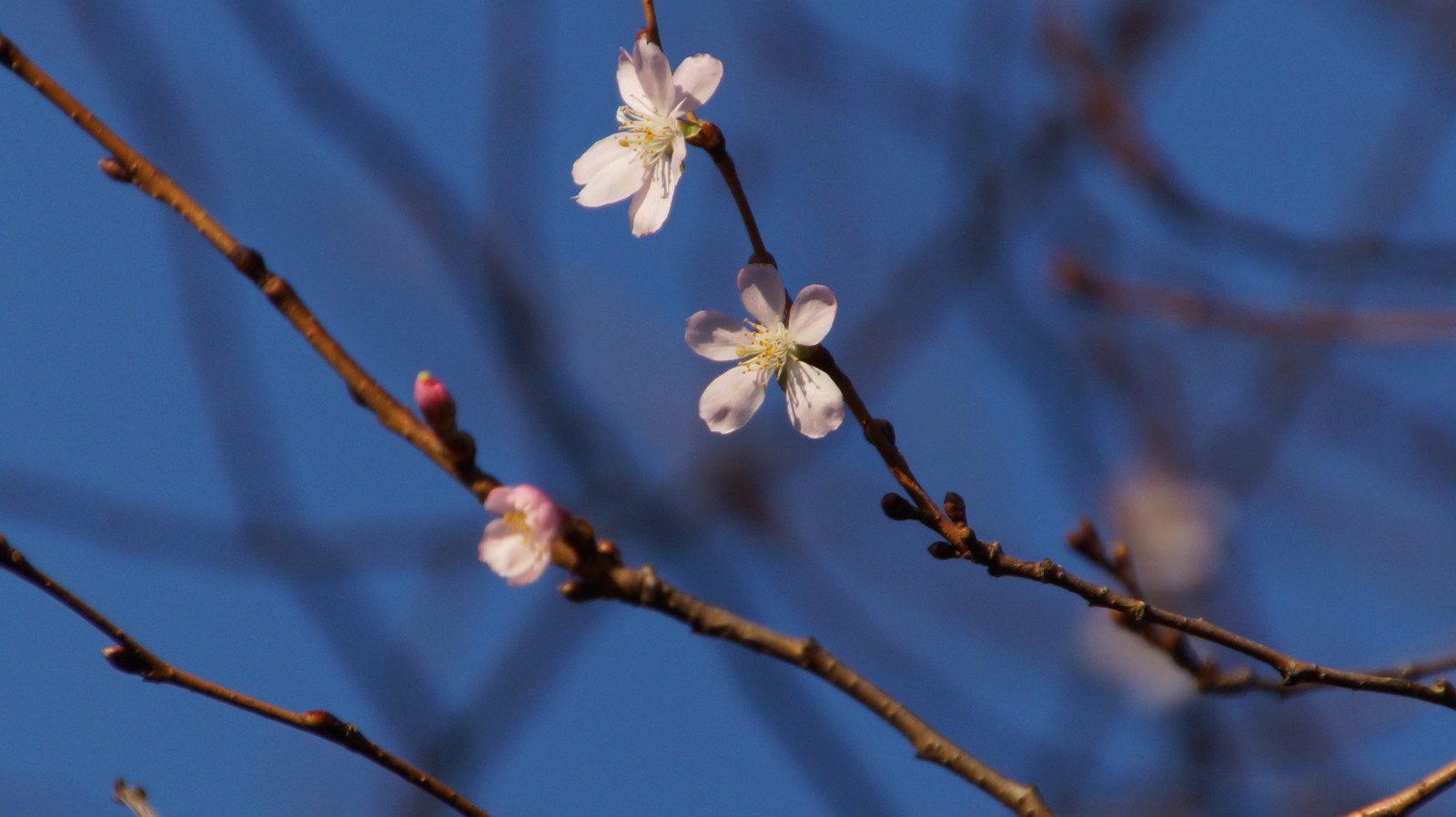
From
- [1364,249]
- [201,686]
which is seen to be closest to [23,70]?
[201,686]

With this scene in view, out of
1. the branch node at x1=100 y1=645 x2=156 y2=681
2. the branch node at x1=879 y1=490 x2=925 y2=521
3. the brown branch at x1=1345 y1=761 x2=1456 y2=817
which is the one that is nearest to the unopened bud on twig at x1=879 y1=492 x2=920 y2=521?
the branch node at x1=879 y1=490 x2=925 y2=521

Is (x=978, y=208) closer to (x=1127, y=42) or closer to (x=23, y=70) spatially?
(x=1127, y=42)

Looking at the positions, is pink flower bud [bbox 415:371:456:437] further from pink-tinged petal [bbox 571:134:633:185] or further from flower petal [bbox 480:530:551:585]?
pink-tinged petal [bbox 571:134:633:185]

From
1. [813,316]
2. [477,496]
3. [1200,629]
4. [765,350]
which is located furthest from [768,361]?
[1200,629]

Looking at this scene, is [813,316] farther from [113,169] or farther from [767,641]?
[113,169]

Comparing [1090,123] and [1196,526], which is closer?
[1090,123]

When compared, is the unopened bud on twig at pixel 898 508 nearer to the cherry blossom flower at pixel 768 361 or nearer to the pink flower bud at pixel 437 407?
the cherry blossom flower at pixel 768 361
